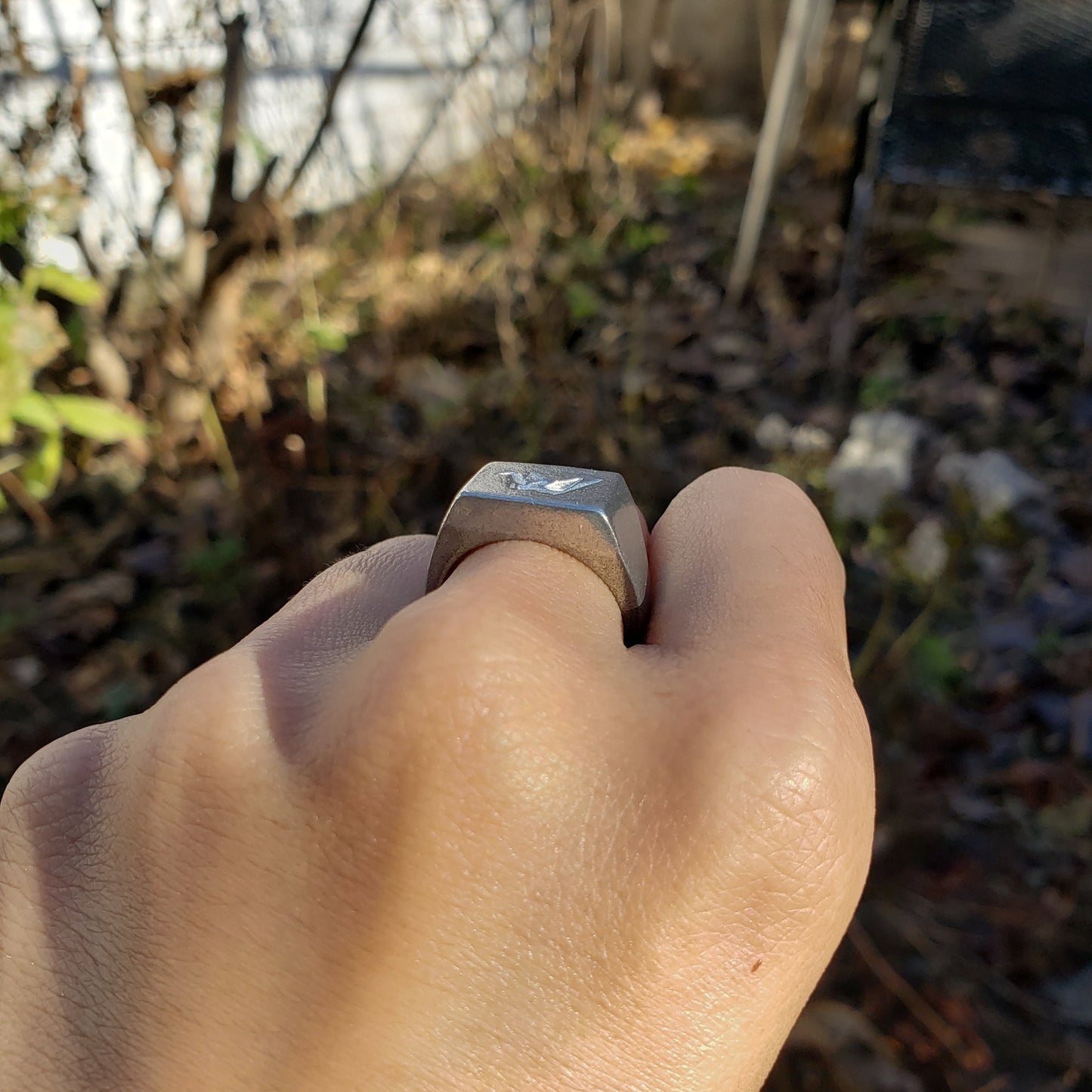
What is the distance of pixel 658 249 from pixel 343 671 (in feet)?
12.6

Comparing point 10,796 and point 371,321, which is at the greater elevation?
point 10,796

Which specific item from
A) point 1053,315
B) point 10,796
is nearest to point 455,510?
point 10,796

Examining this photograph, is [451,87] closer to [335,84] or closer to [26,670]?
[335,84]

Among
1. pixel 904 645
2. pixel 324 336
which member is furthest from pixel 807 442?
pixel 324 336

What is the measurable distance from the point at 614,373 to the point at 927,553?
4.98ft

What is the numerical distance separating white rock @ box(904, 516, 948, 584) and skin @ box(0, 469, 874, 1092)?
1.30 meters

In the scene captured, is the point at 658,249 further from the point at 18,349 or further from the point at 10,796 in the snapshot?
the point at 10,796

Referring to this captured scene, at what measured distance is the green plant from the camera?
5.26 feet

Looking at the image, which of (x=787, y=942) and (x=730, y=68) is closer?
(x=787, y=942)

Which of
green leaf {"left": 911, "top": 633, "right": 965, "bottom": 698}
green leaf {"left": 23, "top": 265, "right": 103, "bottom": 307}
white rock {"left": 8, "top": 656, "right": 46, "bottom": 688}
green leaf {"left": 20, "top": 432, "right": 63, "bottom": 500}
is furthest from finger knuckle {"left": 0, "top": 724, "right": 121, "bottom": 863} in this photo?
green leaf {"left": 911, "top": 633, "right": 965, "bottom": 698}

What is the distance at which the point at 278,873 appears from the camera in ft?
1.69

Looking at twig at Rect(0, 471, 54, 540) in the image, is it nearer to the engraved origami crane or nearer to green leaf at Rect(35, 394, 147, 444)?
green leaf at Rect(35, 394, 147, 444)

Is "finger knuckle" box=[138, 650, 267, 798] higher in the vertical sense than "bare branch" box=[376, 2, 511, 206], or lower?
lower

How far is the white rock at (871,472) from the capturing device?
6.01 feet
